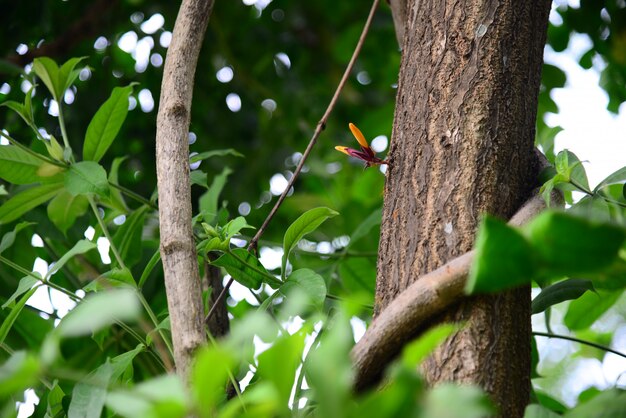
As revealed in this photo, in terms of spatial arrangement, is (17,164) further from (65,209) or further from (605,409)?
(605,409)

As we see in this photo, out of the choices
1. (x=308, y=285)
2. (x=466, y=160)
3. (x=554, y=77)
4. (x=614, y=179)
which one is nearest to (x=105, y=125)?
(x=308, y=285)

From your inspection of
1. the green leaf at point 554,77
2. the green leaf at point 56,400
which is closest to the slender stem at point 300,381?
the green leaf at point 56,400

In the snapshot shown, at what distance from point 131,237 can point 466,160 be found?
543 mm

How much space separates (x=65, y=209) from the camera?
3.44ft

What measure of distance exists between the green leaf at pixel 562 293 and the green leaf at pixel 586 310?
0.23 meters

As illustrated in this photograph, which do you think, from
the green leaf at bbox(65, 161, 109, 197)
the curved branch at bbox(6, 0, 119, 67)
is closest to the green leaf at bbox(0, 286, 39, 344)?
the green leaf at bbox(65, 161, 109, 197)

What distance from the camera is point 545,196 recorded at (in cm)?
62

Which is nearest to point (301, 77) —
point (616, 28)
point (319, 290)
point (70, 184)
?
point (616, 28)

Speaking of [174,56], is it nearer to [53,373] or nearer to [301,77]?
[53,373]

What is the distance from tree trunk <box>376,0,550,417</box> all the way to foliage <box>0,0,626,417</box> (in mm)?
48

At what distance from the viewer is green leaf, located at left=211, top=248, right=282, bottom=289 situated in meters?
0.76

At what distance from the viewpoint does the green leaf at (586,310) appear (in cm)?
96

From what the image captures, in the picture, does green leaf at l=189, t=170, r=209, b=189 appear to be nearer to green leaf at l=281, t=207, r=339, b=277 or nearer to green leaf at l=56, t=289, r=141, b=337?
green leaf at l=281, t=207, r=339, b=277

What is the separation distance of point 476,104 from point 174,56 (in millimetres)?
304
